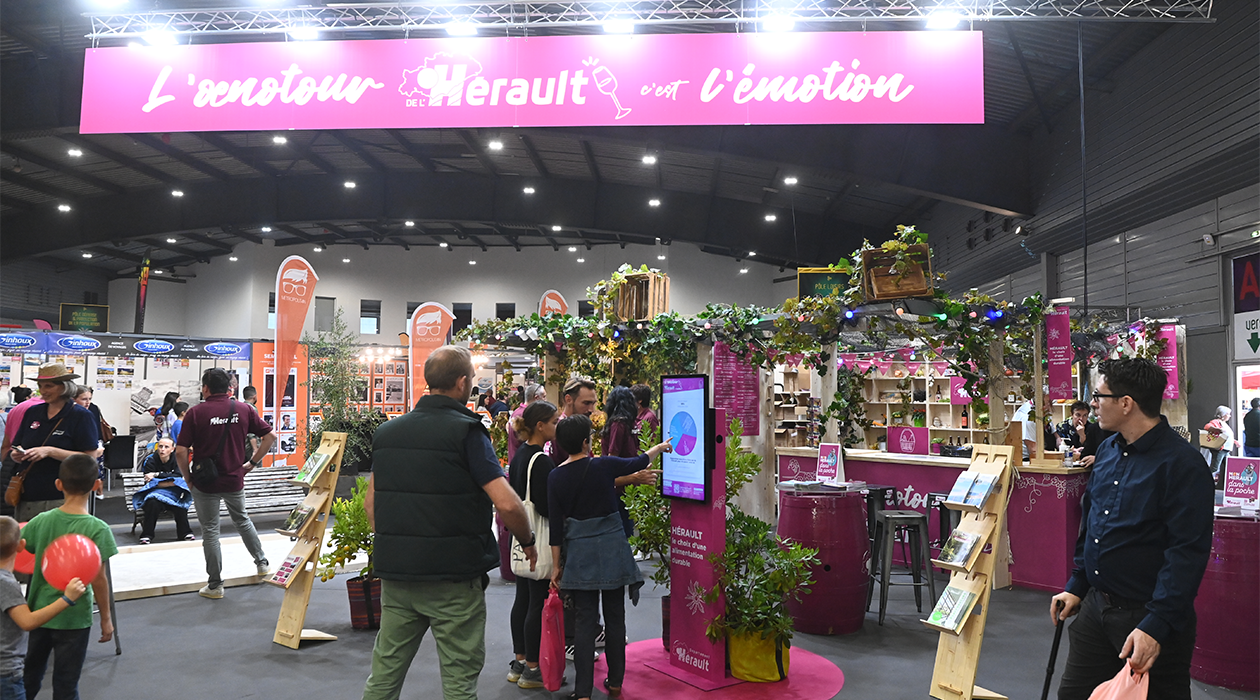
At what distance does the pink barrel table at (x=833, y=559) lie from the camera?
470cm

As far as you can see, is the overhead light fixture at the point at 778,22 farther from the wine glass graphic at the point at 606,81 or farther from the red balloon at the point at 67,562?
the red balloon at the point at 67,562

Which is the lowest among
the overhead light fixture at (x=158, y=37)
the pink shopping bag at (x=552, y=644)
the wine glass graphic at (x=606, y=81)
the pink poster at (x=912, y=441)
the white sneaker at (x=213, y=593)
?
the white sneaker at (x=213, y=593)

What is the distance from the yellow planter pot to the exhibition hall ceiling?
7.11 m

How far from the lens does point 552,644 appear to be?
351cm

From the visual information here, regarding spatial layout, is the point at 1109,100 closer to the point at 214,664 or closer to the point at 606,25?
the point at 606,25

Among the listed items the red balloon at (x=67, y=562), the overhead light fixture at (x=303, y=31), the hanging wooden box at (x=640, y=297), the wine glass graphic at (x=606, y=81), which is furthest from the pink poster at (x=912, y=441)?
the red balloon at (x=67, y=562)

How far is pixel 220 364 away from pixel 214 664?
10887 millimetres

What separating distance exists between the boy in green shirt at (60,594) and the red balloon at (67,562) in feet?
0.37

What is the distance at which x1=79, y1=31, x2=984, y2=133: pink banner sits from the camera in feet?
19.6

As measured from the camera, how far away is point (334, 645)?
14.8 feet

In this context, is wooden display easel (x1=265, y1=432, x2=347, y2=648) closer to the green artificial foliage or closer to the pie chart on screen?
the green artificial foliage

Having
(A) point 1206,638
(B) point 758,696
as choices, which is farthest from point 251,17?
(A) point 1206,638

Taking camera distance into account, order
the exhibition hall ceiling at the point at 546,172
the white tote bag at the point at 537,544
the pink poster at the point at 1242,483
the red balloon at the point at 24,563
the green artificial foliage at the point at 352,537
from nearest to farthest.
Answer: the red balloon at the point at 24,563
the white tote bag at the point at 537,544
the pink poster at the point at 1242,483
the green artificial foliage at the point at 352,537
the exhibition hall ceiling at the point at 546,172

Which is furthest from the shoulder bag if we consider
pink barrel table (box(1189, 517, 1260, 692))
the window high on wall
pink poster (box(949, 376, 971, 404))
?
the window high on wall
